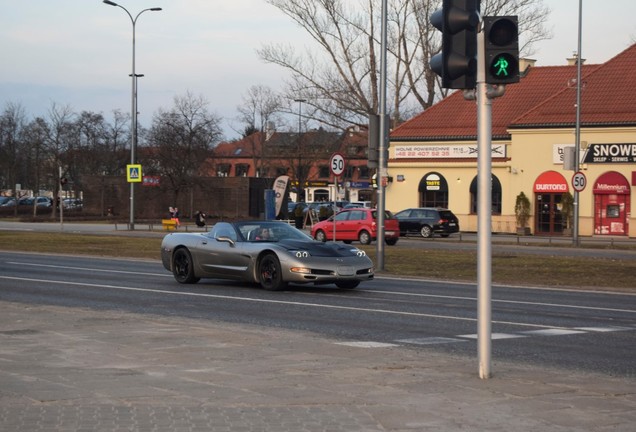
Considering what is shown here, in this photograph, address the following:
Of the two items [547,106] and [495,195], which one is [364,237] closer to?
[495,195]

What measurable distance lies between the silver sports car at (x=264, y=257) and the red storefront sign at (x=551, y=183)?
38958mm

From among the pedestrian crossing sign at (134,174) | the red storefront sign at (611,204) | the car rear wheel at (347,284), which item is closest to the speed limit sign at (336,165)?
the car rear wheel at (347,284)

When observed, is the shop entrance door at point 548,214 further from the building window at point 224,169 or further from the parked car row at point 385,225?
the building window at point 224,169

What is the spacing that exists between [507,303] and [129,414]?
1160 centimetres

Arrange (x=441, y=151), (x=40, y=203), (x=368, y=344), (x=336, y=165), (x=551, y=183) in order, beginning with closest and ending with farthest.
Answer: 1. (x=368, y=344)
2. (x=336, y=165)
3. (x=551, y=183)
4. (x=441, y=151)
5. (x=40, y=203)

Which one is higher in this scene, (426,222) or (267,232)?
(267,232)

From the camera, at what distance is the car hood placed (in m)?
19.9

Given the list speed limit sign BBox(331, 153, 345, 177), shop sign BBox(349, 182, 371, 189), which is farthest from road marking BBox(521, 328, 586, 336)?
shop sign BBox(349, 182, 371, 189)

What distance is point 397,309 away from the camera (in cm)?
1700

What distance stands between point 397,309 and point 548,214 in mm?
43037

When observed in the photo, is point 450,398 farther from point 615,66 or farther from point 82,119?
point 82,119

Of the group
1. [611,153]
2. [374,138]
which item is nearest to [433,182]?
[611,153]

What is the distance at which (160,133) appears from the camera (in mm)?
81125

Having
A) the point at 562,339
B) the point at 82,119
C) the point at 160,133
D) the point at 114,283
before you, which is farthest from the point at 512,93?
the point at 562,339
